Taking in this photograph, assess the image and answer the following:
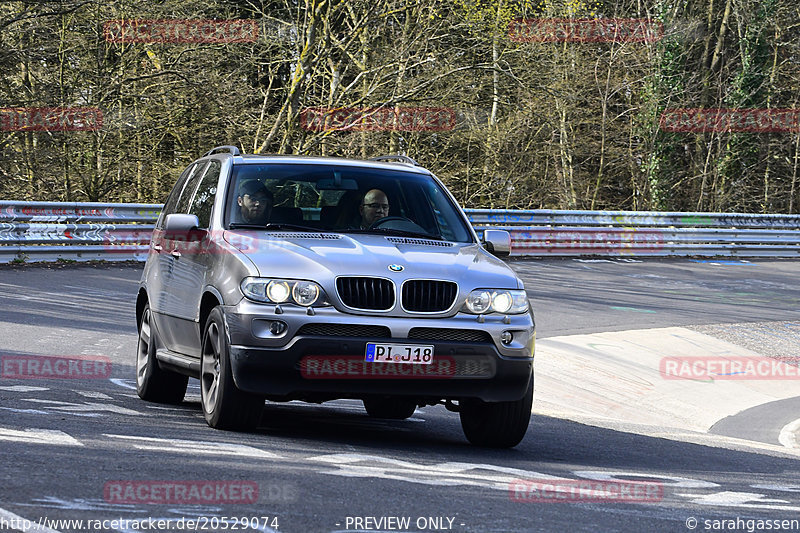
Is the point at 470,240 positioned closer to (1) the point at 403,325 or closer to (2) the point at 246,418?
(1) the point at 403,325

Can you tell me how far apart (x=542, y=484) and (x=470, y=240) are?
2.57 m

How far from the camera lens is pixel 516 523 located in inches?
200

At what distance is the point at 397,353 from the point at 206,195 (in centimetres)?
230

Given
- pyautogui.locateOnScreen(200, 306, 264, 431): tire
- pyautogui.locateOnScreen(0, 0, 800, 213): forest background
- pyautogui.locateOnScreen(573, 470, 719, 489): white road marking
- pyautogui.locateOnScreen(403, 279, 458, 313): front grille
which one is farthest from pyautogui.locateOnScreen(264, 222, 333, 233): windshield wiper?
pyautogui.locateOnScreen(0, 0, 800, 213): forest background

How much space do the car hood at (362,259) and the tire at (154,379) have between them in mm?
1698

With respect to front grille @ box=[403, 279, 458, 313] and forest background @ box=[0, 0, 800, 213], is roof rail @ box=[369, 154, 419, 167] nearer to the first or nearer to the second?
front grille @ box=[403, 279, 458, 313]

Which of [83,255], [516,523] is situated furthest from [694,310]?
[516,523]

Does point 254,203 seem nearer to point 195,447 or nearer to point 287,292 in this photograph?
point 287,292

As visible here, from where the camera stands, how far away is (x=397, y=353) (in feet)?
23.2

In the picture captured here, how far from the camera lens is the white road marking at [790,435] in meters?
12.3

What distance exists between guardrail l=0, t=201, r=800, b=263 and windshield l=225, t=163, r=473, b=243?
42.0ft

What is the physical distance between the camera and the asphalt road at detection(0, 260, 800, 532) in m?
4.98

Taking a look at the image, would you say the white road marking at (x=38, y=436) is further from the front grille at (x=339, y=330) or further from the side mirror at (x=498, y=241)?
the side mirror at (x=498, y=241)

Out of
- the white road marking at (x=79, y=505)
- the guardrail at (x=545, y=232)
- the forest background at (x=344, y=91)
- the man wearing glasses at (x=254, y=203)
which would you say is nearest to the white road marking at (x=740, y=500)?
the white road marking at (x=79, y=505)
